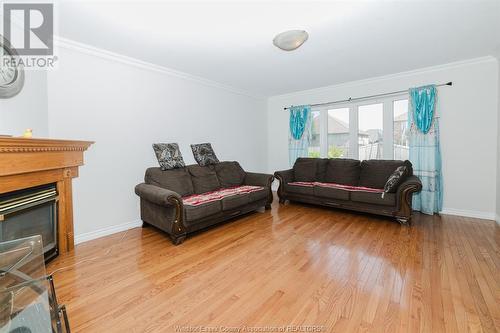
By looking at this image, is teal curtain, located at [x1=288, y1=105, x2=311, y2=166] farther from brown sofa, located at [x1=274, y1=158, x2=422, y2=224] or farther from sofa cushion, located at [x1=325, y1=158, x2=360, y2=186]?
sofa cushion, located at [x1=325, y1=158, x2=360, y2=186]

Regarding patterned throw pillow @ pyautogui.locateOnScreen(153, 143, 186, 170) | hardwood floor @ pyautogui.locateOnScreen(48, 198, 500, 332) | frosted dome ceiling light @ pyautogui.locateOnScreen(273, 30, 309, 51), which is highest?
frosted dome ceiling light @ pyautogui.locateOnScreen(273, 30, 309, 51)

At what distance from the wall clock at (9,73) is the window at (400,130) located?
210 inches

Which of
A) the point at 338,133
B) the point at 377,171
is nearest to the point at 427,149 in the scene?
the point at 377,171

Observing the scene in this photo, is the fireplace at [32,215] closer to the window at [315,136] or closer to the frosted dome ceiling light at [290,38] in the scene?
the frosted dome ceiling light at [290,38]

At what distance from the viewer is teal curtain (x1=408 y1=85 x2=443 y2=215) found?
3.72 meters

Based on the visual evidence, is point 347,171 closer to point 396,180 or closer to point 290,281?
point 396,180

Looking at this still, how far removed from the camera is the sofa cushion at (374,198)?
3.30 meters

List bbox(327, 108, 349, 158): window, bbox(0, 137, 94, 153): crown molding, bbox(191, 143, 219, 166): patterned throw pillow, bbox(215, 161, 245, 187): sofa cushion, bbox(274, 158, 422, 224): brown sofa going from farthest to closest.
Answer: bbox(327, 108, 349, 158): window < bbox(215, 161, 245, 187): sofa cushion < bbox(191, 143, 219, 166): patterned throw pillow < bbox(274, 158, 422, 224): brown sofa < bbox(0, 137, 94, 153): crown molding

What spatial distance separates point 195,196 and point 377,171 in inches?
123

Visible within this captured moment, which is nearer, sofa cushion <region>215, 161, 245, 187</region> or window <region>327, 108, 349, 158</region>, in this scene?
sofa cushion <region>215, 161, 245, 187</region>

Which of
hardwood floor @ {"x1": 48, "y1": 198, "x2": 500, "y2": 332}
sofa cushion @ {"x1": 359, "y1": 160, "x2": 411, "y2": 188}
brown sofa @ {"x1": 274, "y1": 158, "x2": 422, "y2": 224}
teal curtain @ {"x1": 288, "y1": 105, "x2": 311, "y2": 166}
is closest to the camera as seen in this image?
hardwood floor @ {"x1": 48, "y1": 198, "x2": 500, "y2": 332}

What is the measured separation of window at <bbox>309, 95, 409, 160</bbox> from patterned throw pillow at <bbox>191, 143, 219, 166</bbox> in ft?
7.90

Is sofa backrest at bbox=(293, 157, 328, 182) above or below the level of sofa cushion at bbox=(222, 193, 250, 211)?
above

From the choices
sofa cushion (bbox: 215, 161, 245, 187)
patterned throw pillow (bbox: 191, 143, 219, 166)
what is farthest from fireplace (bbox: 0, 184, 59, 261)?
sofa cushion (bbox: 215, 161, 245, 187)
